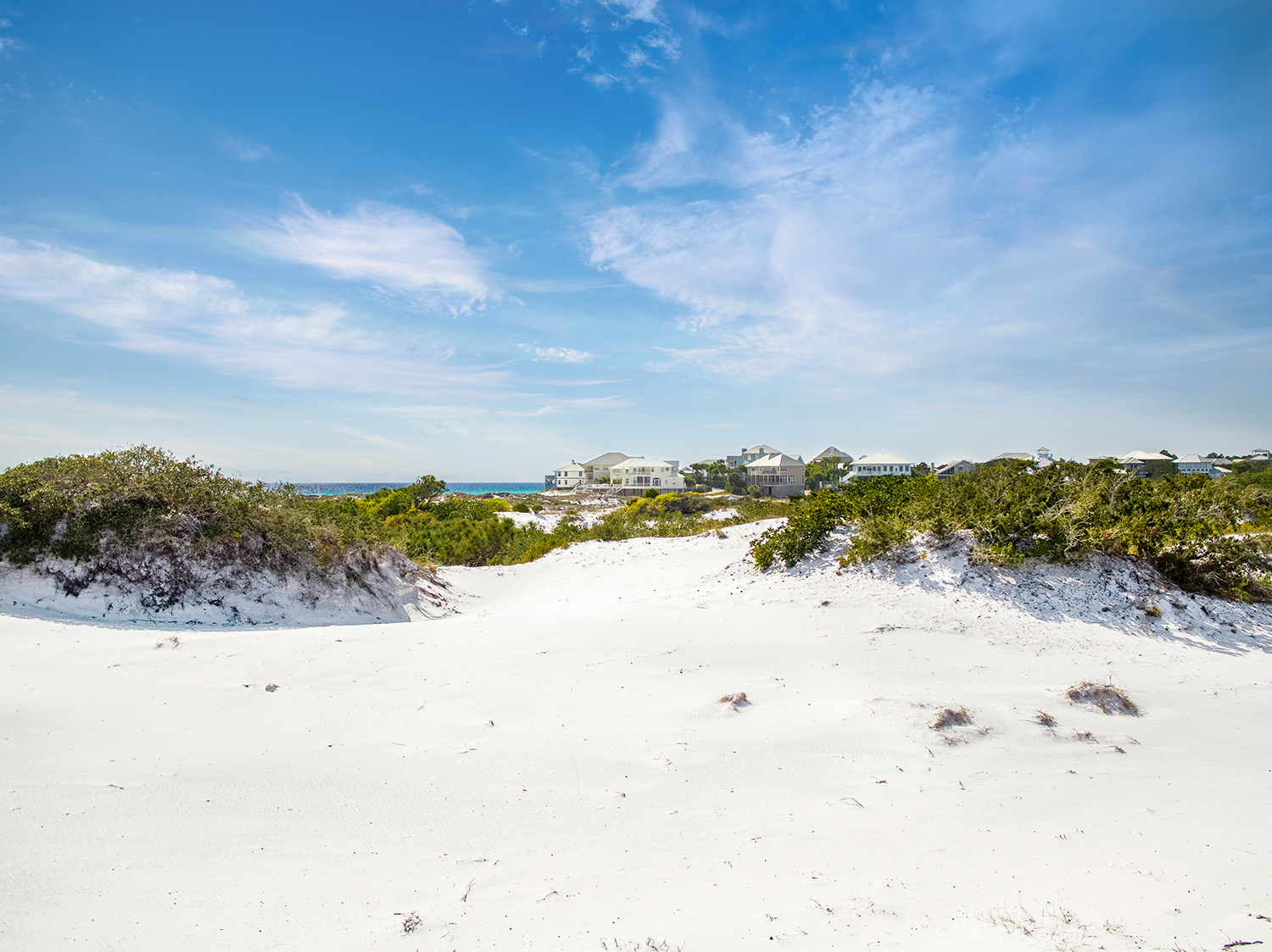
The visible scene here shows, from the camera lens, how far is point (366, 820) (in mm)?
3434

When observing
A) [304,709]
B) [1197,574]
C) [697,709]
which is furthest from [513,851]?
[1197,574]

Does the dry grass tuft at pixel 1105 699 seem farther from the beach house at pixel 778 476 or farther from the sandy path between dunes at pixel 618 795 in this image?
the beach house at pixel 778 476

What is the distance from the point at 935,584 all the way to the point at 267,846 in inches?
307

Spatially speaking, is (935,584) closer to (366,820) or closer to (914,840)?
(914,840)

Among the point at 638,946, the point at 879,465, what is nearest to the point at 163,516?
the point at 638,946

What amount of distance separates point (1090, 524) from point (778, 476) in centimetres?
6468

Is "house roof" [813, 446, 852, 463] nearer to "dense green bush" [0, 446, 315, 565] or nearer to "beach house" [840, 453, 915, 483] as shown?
"beach house" [840, 453, 915, 483]

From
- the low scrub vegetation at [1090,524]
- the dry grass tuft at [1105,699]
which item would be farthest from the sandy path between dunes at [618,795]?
the low scrub vegetation at [1090,524]

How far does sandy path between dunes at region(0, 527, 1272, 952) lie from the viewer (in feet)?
8.94

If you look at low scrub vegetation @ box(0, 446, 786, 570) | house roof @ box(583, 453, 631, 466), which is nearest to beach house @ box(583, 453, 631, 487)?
house roof @ box(583, 453, 631, 466)

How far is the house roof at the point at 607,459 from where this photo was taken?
9581 cm

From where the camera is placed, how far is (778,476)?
A: 72250mm

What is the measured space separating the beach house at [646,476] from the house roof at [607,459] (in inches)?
386

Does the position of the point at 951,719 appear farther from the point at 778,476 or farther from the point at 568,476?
the point at 568,476
